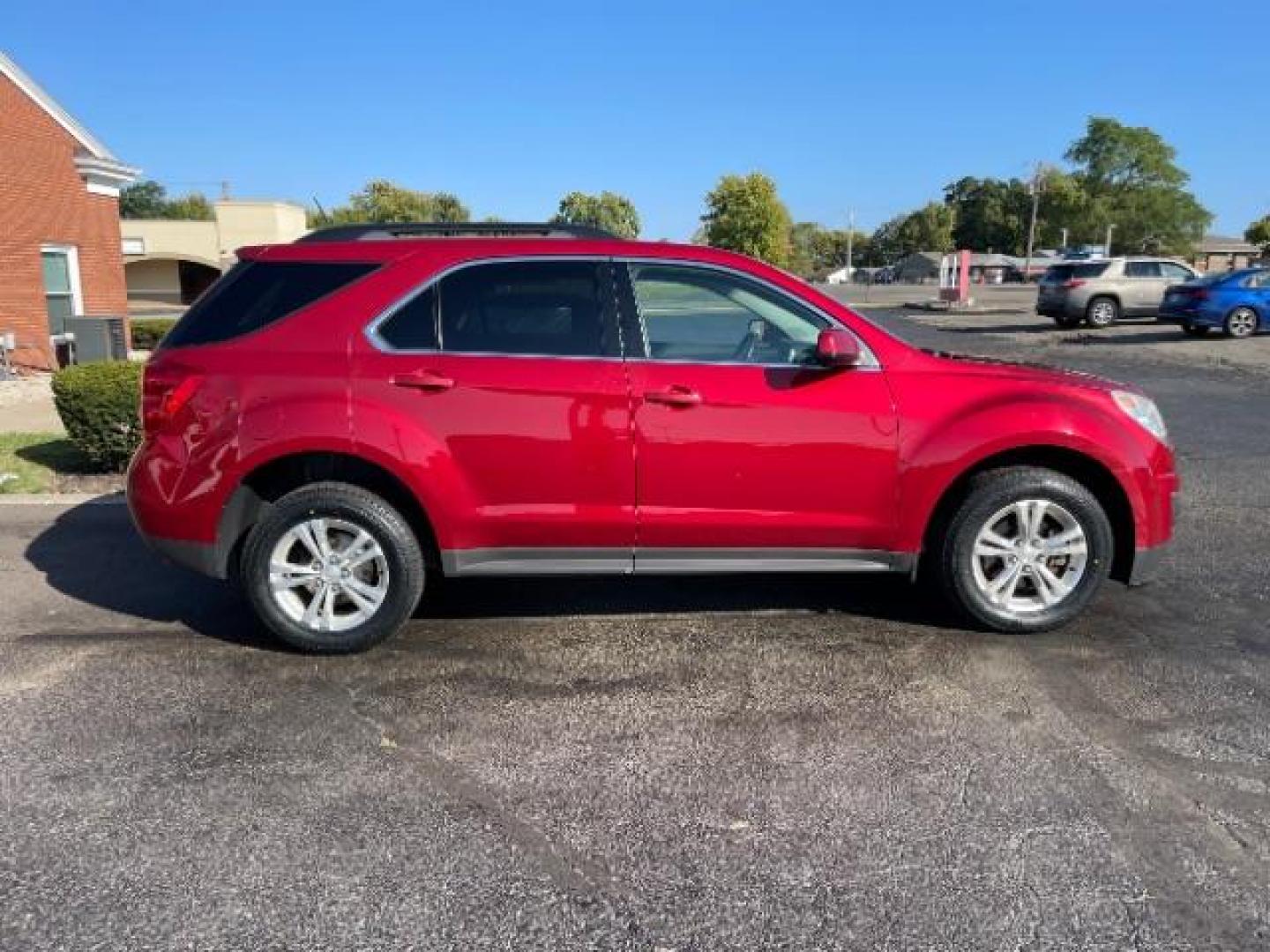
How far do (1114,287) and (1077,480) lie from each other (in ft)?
74.3

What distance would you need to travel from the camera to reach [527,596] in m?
5.25

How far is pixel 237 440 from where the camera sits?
4.24 m

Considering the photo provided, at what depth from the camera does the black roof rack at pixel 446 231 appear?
4629mm

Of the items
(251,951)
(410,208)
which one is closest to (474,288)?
(251,951)

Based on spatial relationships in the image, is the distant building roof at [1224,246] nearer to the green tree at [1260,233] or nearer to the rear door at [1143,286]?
the green tree at [1260,233]

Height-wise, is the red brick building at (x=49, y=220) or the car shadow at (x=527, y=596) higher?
the red brick building at (x=49, y=220)

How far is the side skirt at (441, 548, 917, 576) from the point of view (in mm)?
4414

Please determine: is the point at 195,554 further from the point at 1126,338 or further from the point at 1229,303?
the point at 1229,303

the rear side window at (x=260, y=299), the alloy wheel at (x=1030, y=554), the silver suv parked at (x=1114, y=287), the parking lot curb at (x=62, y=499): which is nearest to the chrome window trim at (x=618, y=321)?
the rear side window at (x=260, y=299)

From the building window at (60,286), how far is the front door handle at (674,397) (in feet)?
54.3

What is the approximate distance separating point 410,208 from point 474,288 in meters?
83.5

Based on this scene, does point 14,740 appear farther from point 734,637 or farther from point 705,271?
point 705,271

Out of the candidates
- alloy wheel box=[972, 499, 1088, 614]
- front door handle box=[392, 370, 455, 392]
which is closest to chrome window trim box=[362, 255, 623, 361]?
front door handle box=[392, 370, 455, 392]

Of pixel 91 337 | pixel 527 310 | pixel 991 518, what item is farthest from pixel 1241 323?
pixel 91 337
